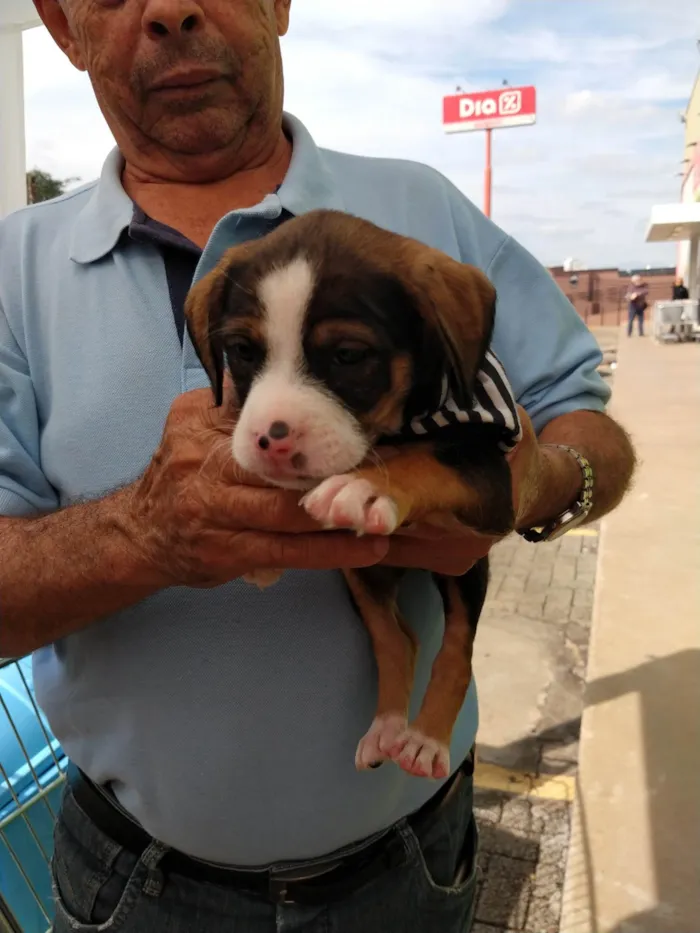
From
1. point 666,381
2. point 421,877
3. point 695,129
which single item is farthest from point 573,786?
point 695,129

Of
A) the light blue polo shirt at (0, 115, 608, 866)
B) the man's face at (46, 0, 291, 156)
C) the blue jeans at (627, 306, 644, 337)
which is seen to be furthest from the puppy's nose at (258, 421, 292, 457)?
the blue jeans at (627, 306, 644, 337)

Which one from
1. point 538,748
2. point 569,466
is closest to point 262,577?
point 569,466

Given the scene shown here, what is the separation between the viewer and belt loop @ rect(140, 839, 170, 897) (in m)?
1.44

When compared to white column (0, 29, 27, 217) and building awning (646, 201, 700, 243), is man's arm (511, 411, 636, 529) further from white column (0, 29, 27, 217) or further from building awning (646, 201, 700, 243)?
building awning (646, 201, 700, 243)

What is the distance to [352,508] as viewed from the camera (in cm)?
101

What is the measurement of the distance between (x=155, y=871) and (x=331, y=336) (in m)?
1.04

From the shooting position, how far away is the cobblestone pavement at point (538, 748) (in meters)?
2.76

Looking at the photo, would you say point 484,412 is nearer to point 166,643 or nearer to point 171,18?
point 166,643

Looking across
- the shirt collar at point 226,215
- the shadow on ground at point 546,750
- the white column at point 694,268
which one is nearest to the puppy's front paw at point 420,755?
the shirt collar at point 226,215

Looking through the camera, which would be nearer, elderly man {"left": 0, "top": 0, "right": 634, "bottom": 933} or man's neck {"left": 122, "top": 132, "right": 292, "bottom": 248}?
elderly man {"left": 0, "top": 0, "right": 634, "bottom": 933}

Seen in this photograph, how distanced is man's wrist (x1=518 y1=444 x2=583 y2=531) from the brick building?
90.7ft

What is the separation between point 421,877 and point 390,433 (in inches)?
36.0

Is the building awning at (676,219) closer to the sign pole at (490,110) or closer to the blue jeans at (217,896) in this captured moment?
the sign pole at (490,110)

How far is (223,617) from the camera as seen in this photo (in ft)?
4.38
